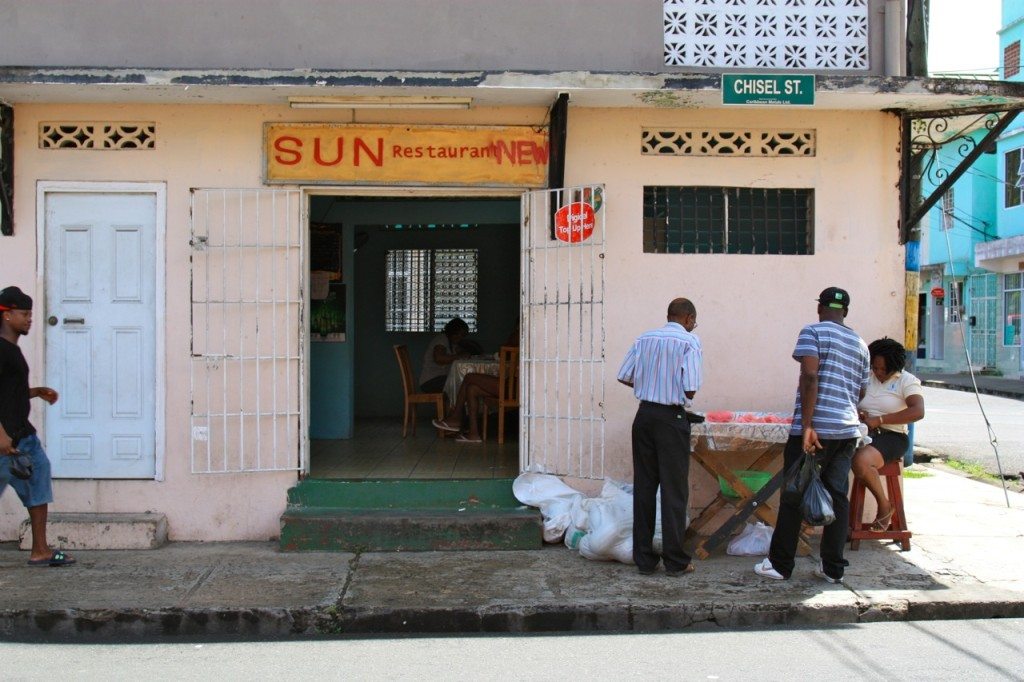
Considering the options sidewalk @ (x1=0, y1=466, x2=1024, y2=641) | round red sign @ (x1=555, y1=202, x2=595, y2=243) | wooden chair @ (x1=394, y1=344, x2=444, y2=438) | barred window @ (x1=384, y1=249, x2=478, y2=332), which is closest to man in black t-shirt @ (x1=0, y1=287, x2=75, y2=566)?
sidewalk @ (x1=0, y1=466, x2=1024, y2=641)

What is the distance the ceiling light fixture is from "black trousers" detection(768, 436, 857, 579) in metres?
3.36

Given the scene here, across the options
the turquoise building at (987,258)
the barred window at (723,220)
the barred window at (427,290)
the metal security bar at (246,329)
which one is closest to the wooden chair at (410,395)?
the barred window at (427,290)

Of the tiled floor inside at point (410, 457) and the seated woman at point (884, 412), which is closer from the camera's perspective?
the seated woman at point (884, 412)

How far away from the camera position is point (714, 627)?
220 inches

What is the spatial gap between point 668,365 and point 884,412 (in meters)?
1.81

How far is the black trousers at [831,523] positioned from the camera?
5.95m

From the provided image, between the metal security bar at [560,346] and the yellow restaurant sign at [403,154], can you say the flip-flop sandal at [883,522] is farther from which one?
the yellow restaurant sign at [403,154]

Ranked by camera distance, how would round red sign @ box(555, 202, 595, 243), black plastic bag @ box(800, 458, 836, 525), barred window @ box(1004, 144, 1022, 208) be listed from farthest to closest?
barred window @ box(1004, 144, 1022, 208), round red sign @ box(555, 202, 595, 243), black plastic bag @ box(800, 458, 836, 525)

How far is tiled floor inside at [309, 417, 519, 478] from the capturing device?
7.81 meters

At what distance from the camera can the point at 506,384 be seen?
962 cm

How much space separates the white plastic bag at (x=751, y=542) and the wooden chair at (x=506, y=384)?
9.84 ft

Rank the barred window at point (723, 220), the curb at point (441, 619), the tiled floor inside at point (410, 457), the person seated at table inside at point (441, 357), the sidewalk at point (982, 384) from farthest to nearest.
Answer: the sidewalk at point (982, 384)
the person seated at table inside at point (441, 357)
the tiled floor inside at point (410, 457)
the barred window at point (723, 220)
the curb at point (441, 619)

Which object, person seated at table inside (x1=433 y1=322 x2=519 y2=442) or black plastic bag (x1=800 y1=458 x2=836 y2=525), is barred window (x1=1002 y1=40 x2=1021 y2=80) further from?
black plastic bag (x1=800 y1=458 x2=836 y2=525)

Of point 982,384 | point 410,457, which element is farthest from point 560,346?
point 982,384
